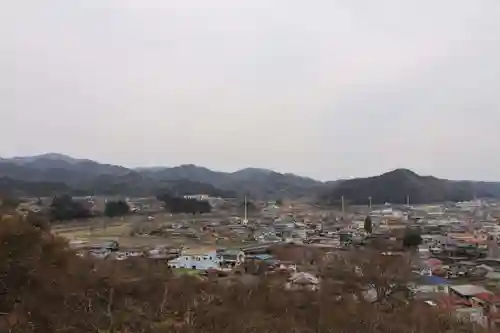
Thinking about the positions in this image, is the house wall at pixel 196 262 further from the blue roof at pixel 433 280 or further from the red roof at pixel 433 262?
the red roof at pixel 433 262

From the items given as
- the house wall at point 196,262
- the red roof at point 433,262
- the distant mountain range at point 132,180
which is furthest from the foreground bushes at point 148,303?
the distant mountain range at point 132,180

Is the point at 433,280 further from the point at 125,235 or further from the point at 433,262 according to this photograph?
the point at 125,235

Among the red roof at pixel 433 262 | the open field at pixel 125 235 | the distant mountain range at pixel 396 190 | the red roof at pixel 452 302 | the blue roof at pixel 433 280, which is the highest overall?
A: the distant mountain range at pixel 396 190

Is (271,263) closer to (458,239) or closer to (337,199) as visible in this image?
(458,239)

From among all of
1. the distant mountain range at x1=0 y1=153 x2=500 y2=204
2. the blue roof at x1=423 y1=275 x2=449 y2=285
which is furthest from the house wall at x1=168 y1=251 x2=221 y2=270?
the distant mountain range at x1=0 y1=153 x2=500 y2=204

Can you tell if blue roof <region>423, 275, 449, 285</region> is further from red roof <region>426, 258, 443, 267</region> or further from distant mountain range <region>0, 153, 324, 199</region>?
distant mountain range <region>0, 153, 324, 199</region>

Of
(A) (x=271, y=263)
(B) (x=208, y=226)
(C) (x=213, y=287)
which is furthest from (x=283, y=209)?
(C) (x=213, y=287)
